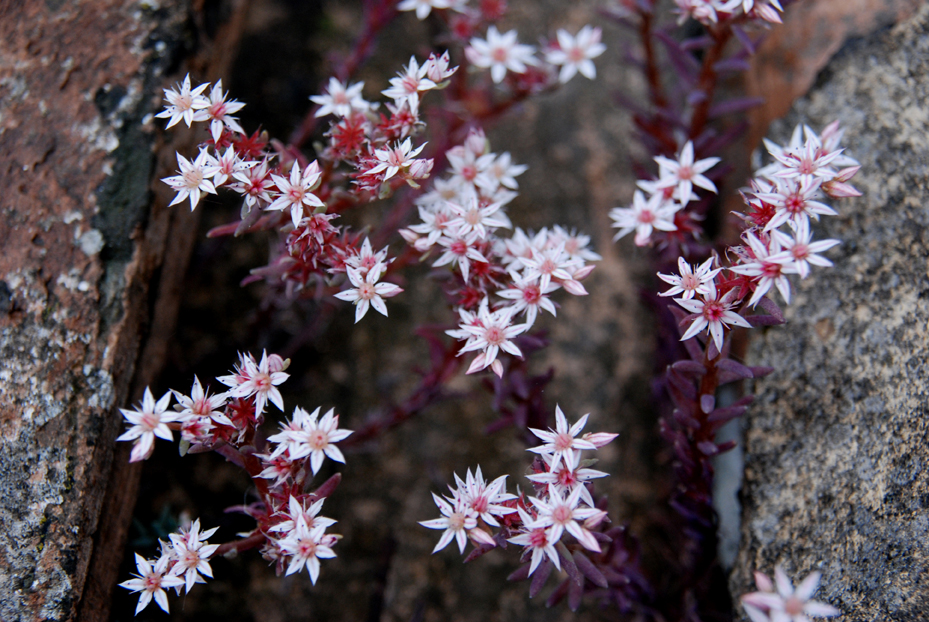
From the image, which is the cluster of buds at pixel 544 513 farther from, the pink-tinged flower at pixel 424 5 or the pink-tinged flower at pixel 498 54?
the pink-tinged flower at pixel 424 5

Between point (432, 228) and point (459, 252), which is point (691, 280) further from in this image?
point (432, 228)

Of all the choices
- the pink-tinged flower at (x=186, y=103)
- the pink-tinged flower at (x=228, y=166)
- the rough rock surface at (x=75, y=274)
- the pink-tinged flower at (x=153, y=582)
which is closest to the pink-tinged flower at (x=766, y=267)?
the pink-tinged flower at (x=228, y=166)

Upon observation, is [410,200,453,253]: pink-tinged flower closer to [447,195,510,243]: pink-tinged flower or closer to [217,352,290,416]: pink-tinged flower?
[447,195,510,243]: pink-tinged flower

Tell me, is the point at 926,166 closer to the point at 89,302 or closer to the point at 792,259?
the point at 792,259

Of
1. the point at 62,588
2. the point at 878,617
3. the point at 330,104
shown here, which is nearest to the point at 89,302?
the point at 62,588

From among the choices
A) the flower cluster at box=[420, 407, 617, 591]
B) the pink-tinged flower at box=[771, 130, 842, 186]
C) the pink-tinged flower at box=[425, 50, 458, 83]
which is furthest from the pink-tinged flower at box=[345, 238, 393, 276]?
the pink-tinged flower at box=[771, 130, 842, 186]

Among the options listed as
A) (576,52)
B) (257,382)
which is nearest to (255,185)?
(257,382)
